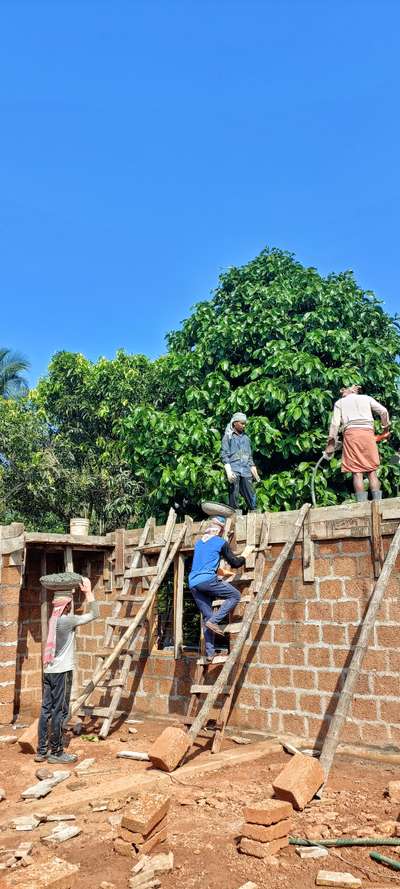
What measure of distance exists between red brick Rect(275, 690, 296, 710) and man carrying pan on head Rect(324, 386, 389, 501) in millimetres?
2343

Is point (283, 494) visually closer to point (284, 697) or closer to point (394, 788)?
point (284, 697)

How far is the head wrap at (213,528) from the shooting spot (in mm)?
7894

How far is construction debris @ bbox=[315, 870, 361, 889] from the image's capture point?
4.05 metres

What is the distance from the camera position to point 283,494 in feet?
38.9

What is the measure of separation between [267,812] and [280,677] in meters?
3.26

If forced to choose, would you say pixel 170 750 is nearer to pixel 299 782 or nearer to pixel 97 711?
pixel 299 782

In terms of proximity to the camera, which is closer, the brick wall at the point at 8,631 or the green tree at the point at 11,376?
the brick wall at the point at 8,631

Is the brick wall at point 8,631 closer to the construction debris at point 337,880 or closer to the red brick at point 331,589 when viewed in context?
the red brick at point 331,589

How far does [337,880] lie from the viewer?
4.10m

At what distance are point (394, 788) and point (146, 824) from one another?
2.09 metres

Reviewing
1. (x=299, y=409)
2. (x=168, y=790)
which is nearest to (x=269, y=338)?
(x=299, y=409)

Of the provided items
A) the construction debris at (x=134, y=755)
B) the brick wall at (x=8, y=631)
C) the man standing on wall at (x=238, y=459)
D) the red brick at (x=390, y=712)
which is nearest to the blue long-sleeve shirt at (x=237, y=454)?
the man standing on wall at (x=238, y=459)

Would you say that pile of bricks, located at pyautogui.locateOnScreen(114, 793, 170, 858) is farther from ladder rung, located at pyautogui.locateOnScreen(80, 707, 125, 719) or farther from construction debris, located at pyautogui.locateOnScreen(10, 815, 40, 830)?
ladder rung, located at pyautogui.locateOnScreen(80, 707, 125, 719)

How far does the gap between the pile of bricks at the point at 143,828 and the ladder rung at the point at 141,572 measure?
14.6 feet
